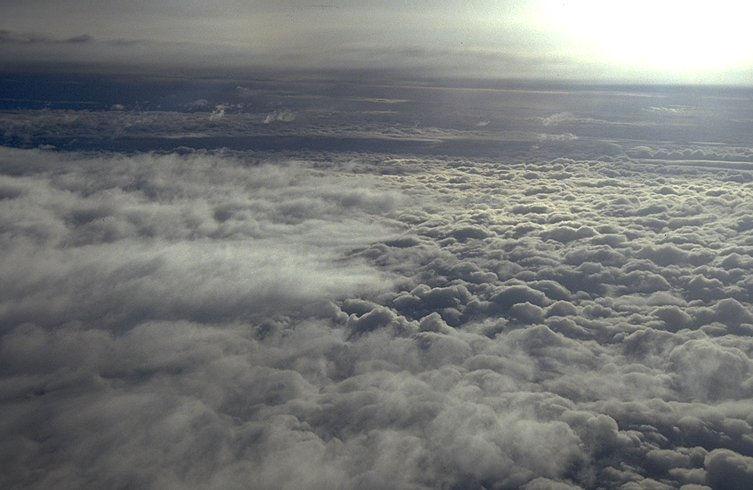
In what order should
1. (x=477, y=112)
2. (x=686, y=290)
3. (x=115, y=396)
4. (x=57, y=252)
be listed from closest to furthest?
1. (x=115, y=396)
2. (x=686, y=290)
3. (x=57, y=252)
4. (x=477, y=112)

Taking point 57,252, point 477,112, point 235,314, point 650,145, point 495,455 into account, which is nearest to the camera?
point 495,455

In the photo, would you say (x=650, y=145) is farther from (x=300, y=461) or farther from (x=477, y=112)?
(x=300, y=461)

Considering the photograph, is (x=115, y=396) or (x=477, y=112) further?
(x=477, y=112)

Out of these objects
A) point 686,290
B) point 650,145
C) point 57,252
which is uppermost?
point 650,145

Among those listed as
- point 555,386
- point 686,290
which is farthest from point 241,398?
point 686,290

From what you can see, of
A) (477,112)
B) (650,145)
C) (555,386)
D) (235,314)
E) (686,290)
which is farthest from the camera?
(477,112)

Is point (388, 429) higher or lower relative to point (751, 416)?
lower

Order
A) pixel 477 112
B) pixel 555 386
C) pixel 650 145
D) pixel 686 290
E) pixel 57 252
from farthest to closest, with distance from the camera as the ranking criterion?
1. pixel 477 112
2. pixel 650 145
3. pixel 57 252
4. pixel 686 290
5. pixel 555 386

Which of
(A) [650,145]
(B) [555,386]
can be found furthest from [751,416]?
(A) [650,145]

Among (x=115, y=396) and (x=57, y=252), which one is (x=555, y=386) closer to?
(x=115, y=396)
